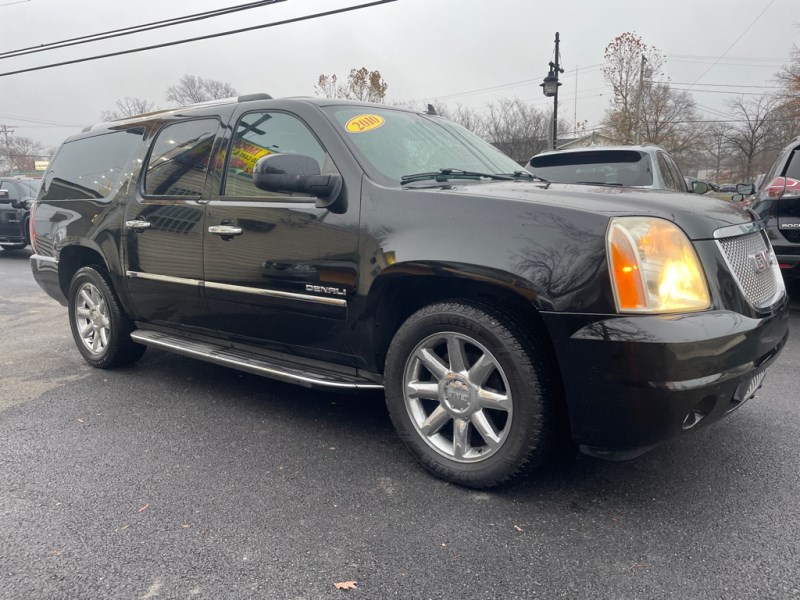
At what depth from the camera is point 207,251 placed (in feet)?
11.5

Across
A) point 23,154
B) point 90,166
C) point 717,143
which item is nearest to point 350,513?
point 90,166

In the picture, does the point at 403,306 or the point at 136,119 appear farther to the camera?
the point at 136,119

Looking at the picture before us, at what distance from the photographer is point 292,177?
2832mm

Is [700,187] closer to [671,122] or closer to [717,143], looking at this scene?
[671,122]

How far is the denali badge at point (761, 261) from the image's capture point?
2629mm

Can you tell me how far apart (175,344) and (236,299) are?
2.36 feet

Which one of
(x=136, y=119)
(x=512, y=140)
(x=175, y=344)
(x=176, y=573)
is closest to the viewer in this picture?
(x=176, y=573)

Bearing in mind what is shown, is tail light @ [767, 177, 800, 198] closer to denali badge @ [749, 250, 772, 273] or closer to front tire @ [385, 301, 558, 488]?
denali badge @ [749, 250, 772, 273]

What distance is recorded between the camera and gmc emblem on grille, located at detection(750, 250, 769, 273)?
2629mm

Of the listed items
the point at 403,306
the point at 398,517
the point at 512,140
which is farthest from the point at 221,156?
the point at 512,140

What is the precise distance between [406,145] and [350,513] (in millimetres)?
1980

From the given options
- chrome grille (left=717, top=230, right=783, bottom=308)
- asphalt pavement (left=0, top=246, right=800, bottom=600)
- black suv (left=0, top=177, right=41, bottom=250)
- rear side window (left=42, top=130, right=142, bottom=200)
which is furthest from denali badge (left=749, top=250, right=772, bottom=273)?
black suv (left=0, top=177, right=41, bottom=250)

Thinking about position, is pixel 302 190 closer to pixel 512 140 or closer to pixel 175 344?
pixel 175 344

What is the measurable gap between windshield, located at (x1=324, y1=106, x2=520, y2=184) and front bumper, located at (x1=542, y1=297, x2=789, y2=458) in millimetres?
1277
